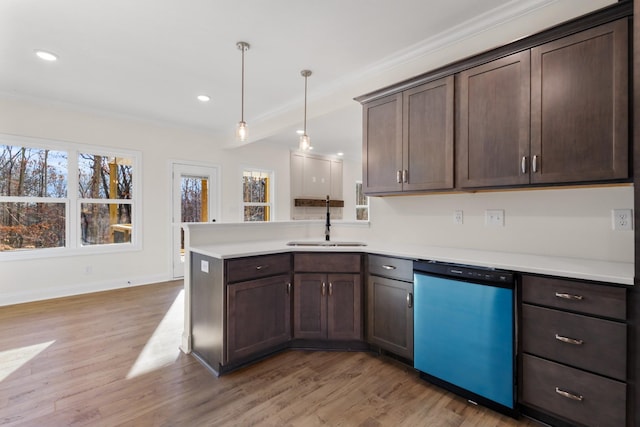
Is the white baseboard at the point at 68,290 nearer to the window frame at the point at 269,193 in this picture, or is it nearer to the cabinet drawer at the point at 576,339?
the window frame at the point at 269,193

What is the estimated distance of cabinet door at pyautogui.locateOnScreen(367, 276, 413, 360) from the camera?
2.19 meters

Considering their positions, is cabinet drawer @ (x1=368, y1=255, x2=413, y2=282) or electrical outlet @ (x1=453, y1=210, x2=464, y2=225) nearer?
cabinet drawer @ (x1=368, y1=255, x2=413, y2=282)

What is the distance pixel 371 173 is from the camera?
8.91 feet

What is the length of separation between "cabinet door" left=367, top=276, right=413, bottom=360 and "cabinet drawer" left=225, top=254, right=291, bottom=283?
0.72 metres

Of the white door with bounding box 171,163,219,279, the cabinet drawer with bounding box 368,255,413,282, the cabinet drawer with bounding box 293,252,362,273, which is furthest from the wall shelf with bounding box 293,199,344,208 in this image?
the cabinet drawer with bounding box 368,255,413,282

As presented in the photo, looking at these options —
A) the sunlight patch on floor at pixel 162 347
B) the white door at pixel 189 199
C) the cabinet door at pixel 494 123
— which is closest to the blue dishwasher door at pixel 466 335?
the cabinet door at pixel 494 123

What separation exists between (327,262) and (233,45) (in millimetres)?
2091

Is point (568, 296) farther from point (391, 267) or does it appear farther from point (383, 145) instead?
point (383, 145)

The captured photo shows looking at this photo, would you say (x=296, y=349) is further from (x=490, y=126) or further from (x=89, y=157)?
(x=89, y=157)

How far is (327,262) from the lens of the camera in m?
2.50

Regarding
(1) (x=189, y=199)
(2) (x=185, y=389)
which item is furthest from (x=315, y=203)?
(2) (x=185, y=389)

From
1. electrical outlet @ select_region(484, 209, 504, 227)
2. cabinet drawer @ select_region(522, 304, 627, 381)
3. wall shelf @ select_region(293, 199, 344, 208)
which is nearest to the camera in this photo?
cabinet drawer @ select_region(522, 304, 627, 381)

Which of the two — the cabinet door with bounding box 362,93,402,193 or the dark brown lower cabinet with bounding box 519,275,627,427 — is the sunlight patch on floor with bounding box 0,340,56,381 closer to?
the cabinet door with bounding box 362,93,402,193

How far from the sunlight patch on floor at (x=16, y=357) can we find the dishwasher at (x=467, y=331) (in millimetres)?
3011
